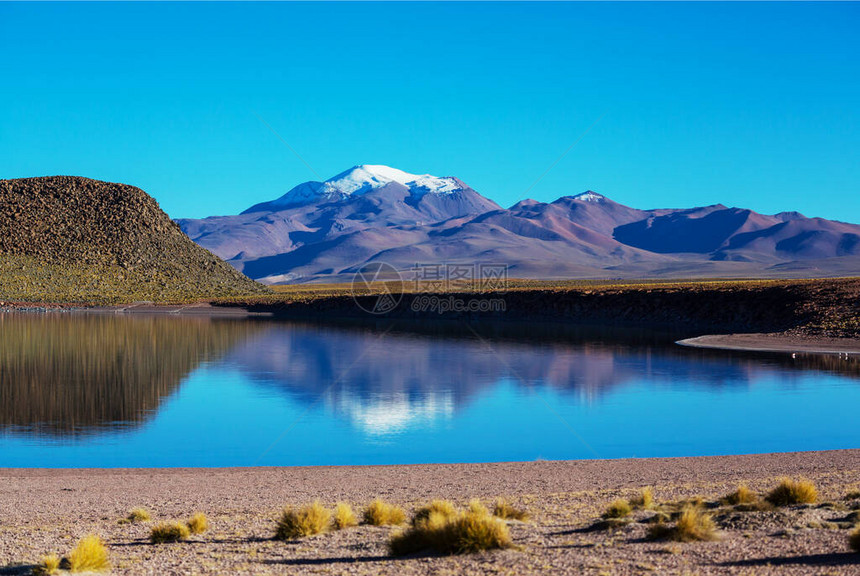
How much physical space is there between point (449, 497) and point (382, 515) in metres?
2.39

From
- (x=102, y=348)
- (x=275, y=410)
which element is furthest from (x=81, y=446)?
(x=102, y=348)

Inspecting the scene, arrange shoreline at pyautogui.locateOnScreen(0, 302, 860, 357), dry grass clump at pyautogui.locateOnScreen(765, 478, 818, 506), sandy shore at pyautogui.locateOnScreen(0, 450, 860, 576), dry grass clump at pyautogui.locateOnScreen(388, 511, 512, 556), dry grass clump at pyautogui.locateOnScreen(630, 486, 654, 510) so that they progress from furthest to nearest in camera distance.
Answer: shoreline at pyautogui.locateOnScreen(0, 302, 860, 357)
dry grass clump at pyautogui.locateOnScreen(630, 486, 654, 510)
dry grass clump at pyautogui.locateOnScreen(765, 478, 818, 506)
dry grass clump at pyautogui.locateOnScreen(388, 511, 512, 556)
sandy shore at pyautogui.locateOnScreen(0, 450, 860, 576)

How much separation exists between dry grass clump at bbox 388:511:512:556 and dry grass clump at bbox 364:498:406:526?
1299mm

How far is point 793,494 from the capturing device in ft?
35.0

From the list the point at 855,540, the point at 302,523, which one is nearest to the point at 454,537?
the point at 302,523

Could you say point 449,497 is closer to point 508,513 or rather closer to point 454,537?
point 508,513

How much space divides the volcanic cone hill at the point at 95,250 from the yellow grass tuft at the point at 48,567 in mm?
87300

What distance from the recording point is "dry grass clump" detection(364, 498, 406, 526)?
10492mm

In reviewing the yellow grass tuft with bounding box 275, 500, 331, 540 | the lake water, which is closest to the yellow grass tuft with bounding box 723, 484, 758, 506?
the yellow grass tuft with bounding box 275, 500, 331, 540

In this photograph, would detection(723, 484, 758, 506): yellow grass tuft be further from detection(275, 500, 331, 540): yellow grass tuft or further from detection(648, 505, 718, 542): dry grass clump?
detection(275, 500, 331, 540): yellow grass tuft

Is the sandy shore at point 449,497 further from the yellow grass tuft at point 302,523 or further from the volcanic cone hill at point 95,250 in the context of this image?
the volcanic cone hill at point 95,250

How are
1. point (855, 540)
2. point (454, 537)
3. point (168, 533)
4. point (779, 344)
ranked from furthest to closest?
1. point (779, 344)
2. point (168, 533)
3. point (454, 537)
4. point (855, 540)

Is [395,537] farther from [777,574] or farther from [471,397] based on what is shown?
[471,397]

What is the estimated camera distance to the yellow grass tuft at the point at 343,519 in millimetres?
10281
